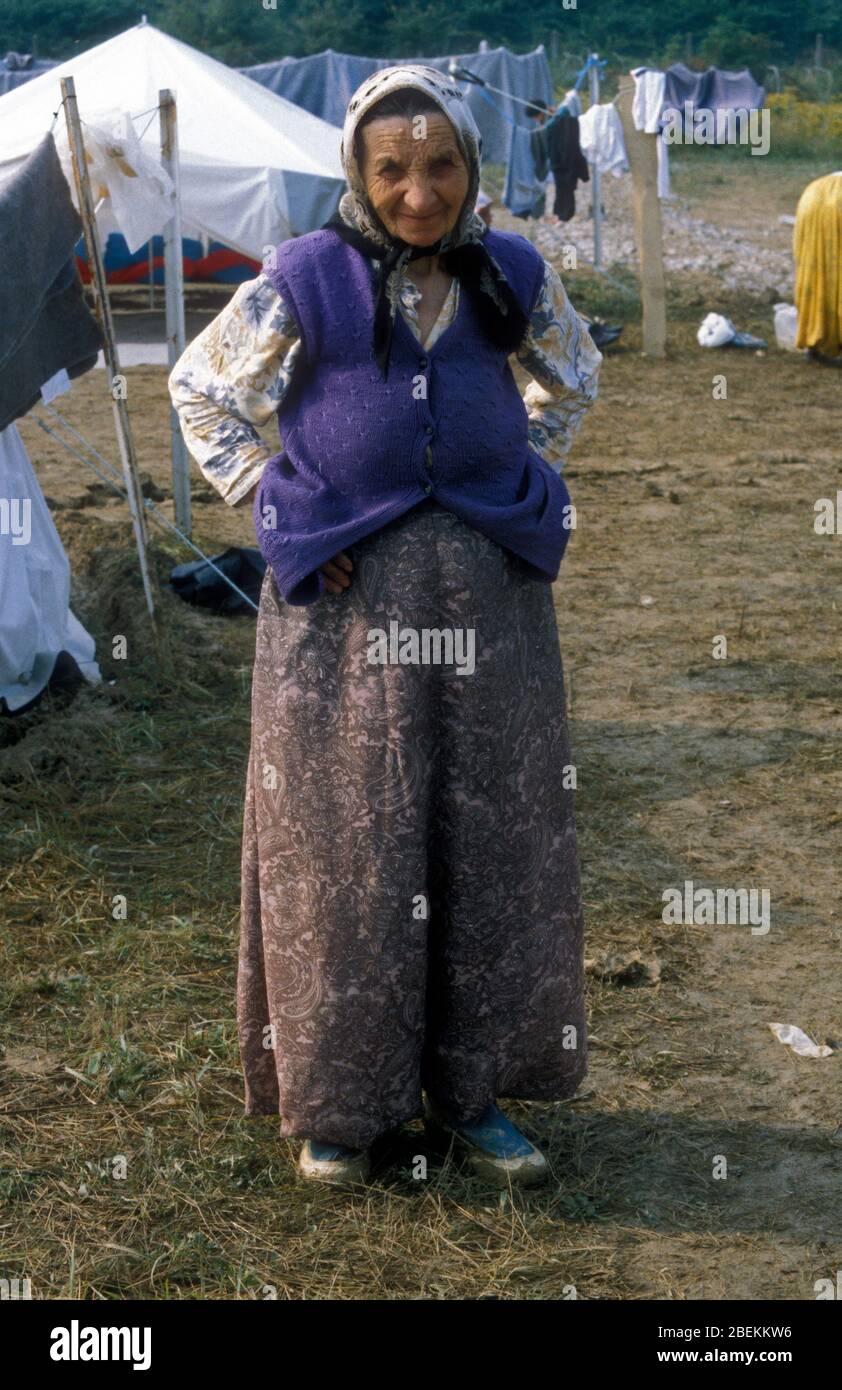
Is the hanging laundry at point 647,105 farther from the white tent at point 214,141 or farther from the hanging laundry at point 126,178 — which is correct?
the hanging laundry at point 126,178

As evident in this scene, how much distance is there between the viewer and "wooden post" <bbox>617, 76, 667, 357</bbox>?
11.1 metres

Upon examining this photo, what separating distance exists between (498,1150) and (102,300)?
137 inches

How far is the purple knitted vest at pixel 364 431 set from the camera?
2447mm

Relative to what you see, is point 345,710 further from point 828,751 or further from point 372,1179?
point 828,751

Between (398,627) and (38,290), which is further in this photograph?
(38,290)

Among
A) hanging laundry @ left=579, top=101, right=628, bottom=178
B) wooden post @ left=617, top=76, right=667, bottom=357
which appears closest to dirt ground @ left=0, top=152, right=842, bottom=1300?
wooden post @ left=617, top=76, right=667, bottom=357

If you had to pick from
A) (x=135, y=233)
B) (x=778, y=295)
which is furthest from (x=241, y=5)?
(x=135, y=233)

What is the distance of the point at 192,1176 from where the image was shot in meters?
2.84

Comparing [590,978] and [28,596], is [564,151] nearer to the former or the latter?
[28,596]

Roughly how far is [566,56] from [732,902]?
30.9m

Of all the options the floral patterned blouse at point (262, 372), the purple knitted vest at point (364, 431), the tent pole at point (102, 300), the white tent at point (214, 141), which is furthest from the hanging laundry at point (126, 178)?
the purple knitted vest at point (364, 431)

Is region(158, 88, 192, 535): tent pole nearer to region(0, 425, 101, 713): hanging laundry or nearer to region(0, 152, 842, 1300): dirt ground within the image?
region(0, 152, 842, 1300): dirt ground

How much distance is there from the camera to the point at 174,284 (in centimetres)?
685

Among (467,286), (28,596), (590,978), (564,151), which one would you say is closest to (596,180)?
(564,151)
